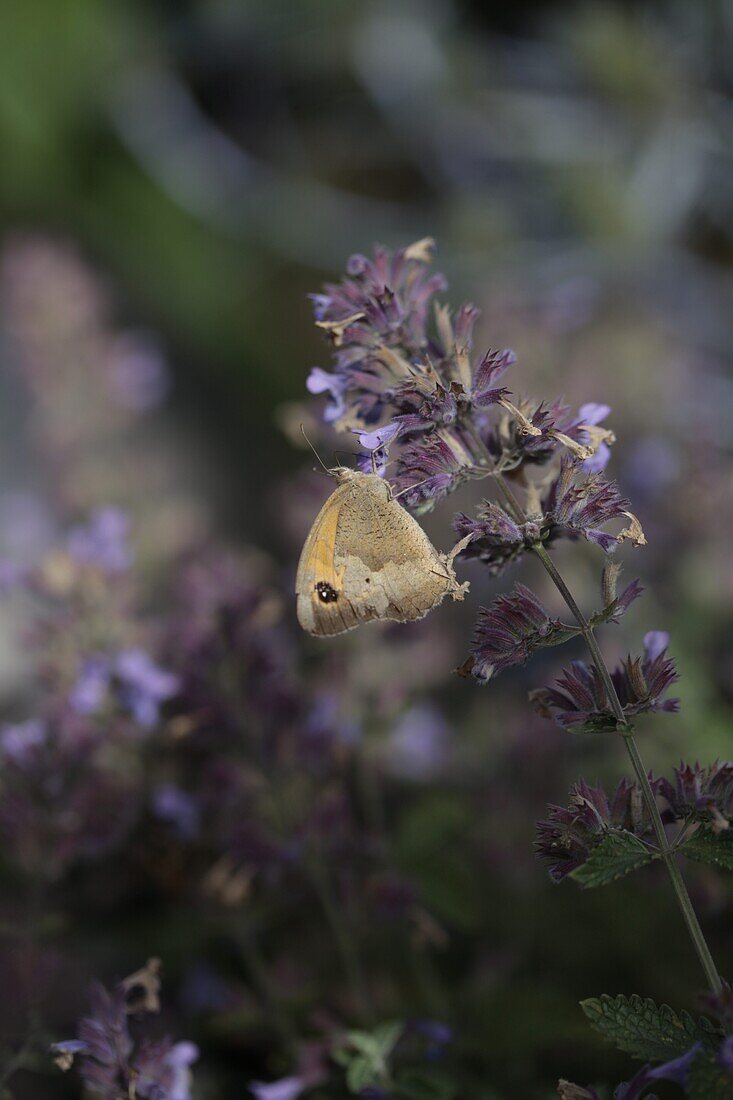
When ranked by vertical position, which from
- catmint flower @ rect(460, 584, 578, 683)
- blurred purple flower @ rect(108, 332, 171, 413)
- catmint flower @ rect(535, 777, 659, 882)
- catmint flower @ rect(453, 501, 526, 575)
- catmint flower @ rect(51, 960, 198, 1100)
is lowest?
catmint flower @ rect(51, 960, 198, 1100)

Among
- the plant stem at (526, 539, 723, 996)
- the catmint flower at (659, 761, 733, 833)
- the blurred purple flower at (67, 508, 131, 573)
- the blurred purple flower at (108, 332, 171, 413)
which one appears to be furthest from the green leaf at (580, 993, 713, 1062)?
the blurred purple flower at (108, 332, 171, 413)

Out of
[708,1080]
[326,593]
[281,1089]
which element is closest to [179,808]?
[281,1089]

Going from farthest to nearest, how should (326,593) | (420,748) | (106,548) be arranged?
1. (420,748)
2. (106,548)
3. (326,593)

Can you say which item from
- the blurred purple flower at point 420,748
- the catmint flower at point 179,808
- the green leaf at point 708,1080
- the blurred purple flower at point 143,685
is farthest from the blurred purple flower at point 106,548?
the green leaf at point 708,1080

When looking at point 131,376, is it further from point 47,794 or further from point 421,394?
point 421,394

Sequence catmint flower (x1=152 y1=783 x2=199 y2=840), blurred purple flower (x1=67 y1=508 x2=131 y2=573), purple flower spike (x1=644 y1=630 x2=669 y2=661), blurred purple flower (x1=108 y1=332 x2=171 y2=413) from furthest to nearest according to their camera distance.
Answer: blurred purple flower (x1=108 y1=332 x2=171 y2=413)
blurred purple flower (x1=67 y1=508 x2=131 y2=573)
catmint flower (x1=152 y1=783 x2=199 y2=840)
purple flower spike (x1=644 y1=630 x2=669 y2=661)

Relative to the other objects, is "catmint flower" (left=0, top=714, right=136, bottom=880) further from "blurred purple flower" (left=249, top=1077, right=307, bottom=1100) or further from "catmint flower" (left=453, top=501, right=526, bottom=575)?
"catmint flower" (left=453, top=501, right=526, bottom=575)
